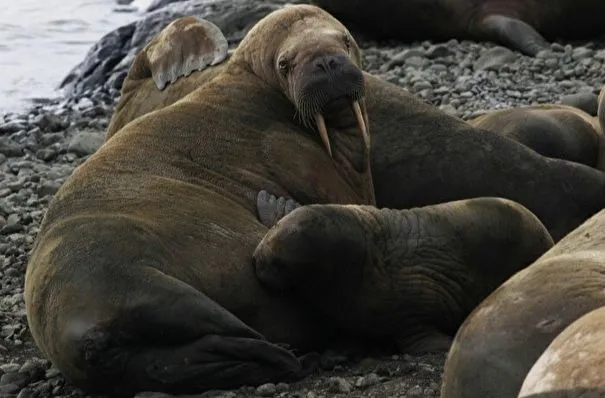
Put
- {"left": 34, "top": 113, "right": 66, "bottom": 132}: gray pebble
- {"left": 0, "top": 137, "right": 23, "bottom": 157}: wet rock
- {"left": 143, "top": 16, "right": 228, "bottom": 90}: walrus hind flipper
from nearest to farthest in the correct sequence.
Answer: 1. {"left": 143, "top": 16, "right": 228, "bottom": 90}: walrus hind flipper
2. {"left": 0, "top": 137, "right": 23, "bottom": 157}: wet rock
3. {"left": 34, "top": 113, "right": 66, "bottom": 132}: gray pebble

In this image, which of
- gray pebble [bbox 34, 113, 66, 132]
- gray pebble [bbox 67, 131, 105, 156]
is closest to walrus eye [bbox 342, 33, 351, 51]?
gray pebble [bbox 67, 131, 105, 156]

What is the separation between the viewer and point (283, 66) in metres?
7.06

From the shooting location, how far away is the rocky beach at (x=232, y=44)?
584cm

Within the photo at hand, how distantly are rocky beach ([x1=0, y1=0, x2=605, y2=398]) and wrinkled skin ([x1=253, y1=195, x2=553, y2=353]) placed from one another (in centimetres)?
19

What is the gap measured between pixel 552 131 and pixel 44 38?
11072 mm

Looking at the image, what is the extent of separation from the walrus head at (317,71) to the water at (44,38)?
267 inches

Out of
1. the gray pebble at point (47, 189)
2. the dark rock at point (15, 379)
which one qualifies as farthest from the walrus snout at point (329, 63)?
the gray pebble at point (47, 189)

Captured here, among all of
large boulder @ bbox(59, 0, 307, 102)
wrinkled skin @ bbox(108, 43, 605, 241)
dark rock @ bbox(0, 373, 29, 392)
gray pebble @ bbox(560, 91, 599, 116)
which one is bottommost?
large boulder @ bbox(59, 0, 307, 102)

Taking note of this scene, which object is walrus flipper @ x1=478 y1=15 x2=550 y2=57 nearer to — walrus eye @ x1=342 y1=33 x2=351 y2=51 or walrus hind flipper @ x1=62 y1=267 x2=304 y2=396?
walrus eye @ x1=342 y1=33 x2=351 y2=51

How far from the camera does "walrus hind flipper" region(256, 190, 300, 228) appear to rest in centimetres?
657

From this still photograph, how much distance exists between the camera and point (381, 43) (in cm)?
1305

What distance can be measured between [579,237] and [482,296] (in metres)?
1.31

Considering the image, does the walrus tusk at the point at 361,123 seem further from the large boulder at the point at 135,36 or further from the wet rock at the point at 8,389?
the large boulder at the point at 135,36

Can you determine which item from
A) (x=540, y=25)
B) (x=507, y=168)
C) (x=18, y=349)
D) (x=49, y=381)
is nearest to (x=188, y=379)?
(x=49, y=381)
